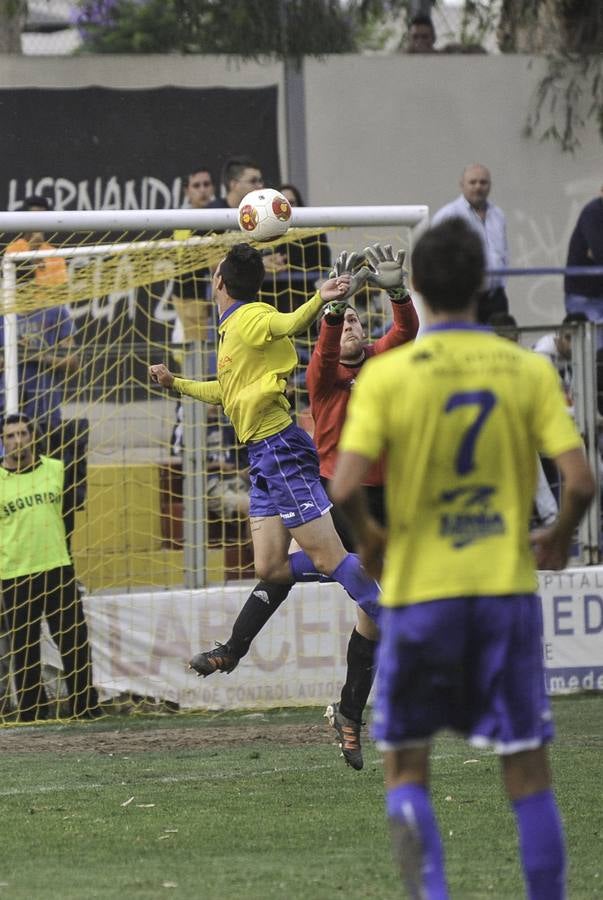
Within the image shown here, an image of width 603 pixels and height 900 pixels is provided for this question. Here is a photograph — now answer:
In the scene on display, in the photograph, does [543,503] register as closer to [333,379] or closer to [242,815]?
[333,379]

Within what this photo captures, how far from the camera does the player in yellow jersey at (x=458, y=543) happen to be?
166 inches

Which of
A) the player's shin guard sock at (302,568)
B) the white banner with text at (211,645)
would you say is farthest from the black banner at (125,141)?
the player's shin guard sock at (302,568)

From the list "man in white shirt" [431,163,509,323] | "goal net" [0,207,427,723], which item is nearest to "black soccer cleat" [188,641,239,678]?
"goal net" [0,207,427,723]

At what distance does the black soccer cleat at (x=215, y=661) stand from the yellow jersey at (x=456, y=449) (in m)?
3.97

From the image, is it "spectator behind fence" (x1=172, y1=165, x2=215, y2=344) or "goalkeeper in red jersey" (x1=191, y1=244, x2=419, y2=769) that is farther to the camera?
"spectator behind fence" (x1=172, y1=165, x2=215, y2=344)

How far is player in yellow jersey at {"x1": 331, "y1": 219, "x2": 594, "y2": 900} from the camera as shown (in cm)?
421

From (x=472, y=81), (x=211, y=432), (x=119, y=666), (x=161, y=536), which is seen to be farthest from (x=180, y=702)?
(x=472, y=81)

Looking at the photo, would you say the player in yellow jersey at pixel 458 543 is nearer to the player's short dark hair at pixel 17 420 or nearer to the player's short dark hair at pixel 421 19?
the player's short dark hair at pixel 17 420

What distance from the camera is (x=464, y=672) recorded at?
4273 mm

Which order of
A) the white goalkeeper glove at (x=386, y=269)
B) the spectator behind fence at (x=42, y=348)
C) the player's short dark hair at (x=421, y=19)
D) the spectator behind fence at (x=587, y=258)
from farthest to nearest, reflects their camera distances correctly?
1. the player's short dark hair at (x=421, y=19)
2. the spectator behind fence at (x=587, y=258)
3. the spectator behind fence at (x=42, y=348)
4. the white goalkeeper glove at (x=386, y=269)

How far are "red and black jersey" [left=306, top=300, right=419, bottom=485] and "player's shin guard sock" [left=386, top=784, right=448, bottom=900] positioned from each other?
11.8 ft

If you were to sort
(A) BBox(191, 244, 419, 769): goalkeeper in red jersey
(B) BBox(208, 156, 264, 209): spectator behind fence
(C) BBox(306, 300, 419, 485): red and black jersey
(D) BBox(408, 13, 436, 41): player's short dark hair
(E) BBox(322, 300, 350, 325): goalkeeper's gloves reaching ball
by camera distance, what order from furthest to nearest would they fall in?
(D) BBox(408, 13, 436, 41): player's short dark hair → (B) BBox(208, 156, 264, 209): spectator behind fence → (C) BBox(306, 300, 419, 485): red and black jersey → (A) BBox(191, 244, 419, 769): goalkeeper in red jersey → (E) BBox(322, 300, 350, 325): goalkeeper's gloves reaching ball

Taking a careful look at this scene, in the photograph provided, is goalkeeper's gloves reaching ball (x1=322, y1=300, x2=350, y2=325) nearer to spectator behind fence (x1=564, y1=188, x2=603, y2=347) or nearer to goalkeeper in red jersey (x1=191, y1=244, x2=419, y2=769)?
goalkeeper in red jersey (x1=191, y1=244, x2=419, y2=769)

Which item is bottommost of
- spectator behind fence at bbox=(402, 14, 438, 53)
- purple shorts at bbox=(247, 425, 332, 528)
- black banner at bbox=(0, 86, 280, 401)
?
purple shorts at bbox=(247, 425, 332, 528)
